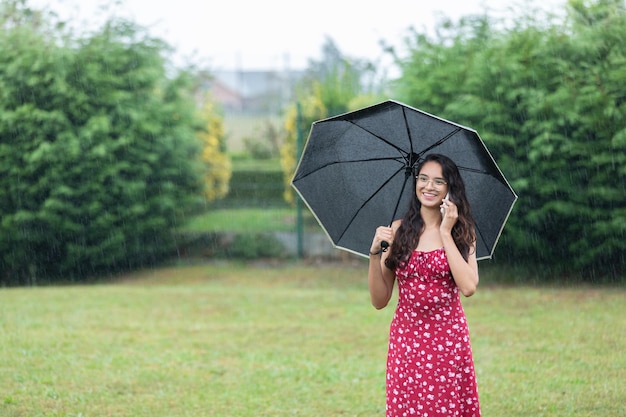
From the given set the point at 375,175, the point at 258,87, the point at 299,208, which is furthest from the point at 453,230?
the point at 258,87

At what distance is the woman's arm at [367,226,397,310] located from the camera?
393 centimetres

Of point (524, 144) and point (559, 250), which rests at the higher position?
point (524, 144)

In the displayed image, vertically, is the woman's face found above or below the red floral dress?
above

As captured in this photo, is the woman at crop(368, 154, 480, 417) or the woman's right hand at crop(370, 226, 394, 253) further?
the woman's right hand at crop(370, 226, 394, 253)

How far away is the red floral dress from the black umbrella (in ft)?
1.96

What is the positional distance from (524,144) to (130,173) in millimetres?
6029

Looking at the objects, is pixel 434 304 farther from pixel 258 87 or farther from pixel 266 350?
pixel 258 87

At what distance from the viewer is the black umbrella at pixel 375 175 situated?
13.7ft

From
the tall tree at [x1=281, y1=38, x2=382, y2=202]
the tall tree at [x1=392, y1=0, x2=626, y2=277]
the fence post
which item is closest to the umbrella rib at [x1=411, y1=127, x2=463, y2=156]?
the tall tree at [x1=392, y1=0, x2=626, y2=277]

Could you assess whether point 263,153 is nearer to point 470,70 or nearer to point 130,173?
point 130,173

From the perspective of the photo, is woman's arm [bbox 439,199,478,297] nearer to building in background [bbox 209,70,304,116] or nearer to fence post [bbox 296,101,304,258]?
fence post [bbox 296,101,304,258]

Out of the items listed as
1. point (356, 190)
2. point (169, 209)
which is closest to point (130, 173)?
point (169, 209)

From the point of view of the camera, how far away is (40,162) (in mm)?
12641

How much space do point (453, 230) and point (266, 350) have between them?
4548mm
